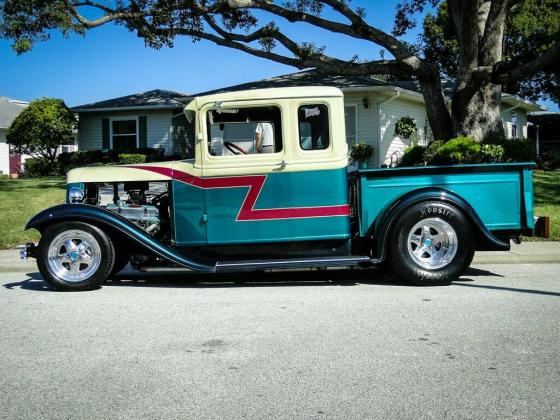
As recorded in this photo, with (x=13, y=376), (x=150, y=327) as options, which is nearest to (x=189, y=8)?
(x=150, y=327)

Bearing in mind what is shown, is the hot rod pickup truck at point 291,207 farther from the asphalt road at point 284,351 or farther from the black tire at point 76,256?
the asphalt road at point 284,351

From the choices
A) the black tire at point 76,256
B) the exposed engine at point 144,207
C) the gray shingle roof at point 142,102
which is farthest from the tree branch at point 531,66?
the gray shingle roof at point 142,102

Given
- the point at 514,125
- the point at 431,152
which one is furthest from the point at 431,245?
the point at 514,125

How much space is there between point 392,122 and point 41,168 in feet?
52.0

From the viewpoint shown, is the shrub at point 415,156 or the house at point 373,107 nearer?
the shrub at point 415,156

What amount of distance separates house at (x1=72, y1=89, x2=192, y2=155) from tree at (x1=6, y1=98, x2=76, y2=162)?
2.24 feet

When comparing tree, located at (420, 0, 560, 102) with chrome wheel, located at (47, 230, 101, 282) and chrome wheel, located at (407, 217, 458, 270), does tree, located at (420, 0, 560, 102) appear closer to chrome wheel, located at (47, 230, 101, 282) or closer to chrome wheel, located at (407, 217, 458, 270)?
chrome wheel, located at (407, 217, 458, 270)

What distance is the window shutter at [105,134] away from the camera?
25734 mm

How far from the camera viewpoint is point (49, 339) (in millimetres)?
4828

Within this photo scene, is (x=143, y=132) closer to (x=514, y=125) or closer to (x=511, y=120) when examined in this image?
(x=511, y=120)

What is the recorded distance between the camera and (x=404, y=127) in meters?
20.9

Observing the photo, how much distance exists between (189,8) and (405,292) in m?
12.3

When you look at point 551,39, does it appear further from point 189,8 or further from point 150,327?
point 150,327

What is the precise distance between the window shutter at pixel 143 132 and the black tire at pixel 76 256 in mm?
19154
